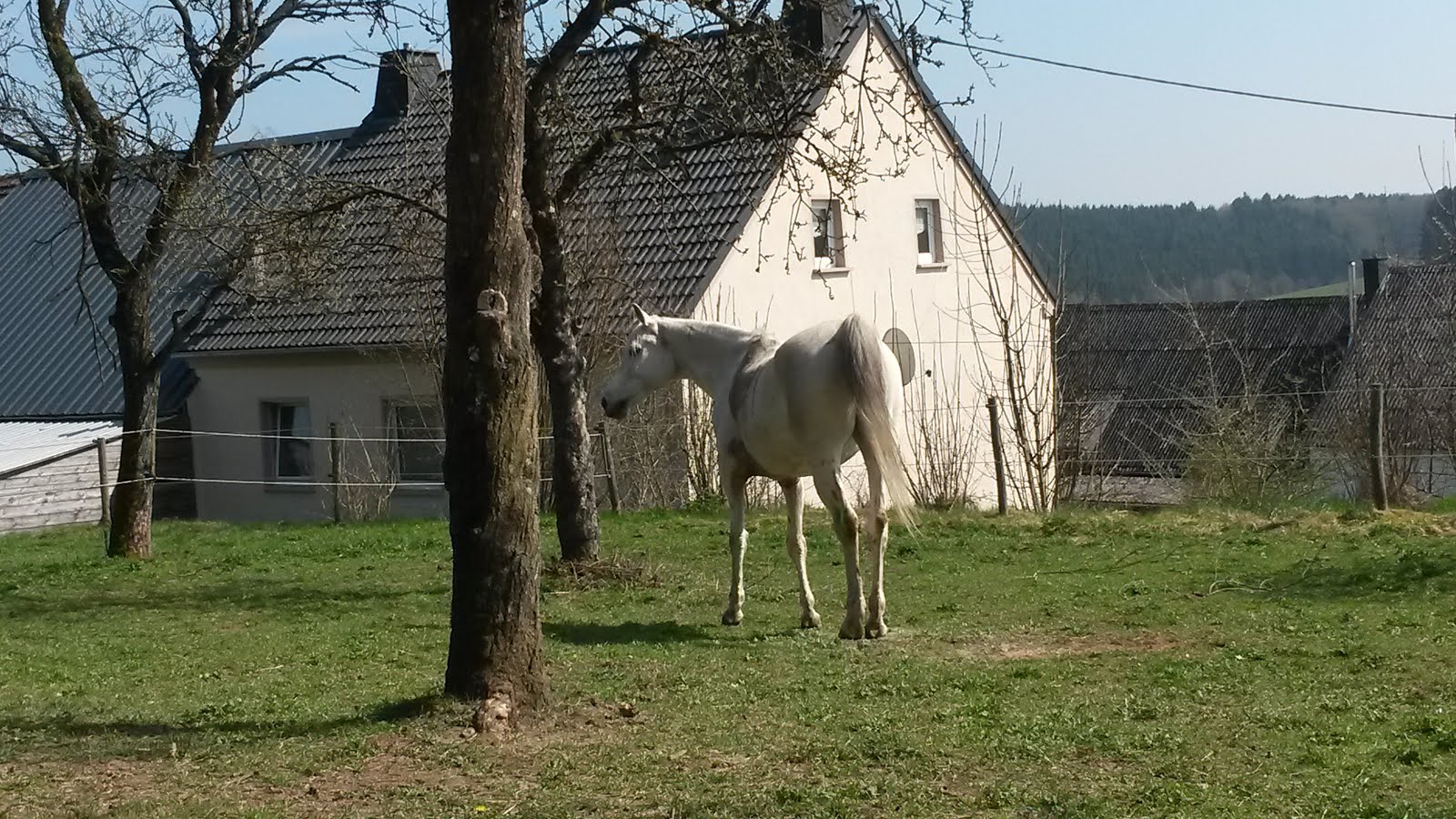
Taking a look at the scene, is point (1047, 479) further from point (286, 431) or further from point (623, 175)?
point (286, 431)

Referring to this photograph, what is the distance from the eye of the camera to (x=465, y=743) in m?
6.73

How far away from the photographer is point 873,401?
9.48 meters

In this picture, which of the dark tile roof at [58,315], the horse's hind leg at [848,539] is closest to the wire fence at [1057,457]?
the dark tile roof at [58,315]

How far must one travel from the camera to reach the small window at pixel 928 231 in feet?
96.0

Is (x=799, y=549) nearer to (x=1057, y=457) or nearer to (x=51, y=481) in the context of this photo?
(x=1057, y=457)

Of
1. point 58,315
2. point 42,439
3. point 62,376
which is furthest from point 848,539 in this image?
point 58,315

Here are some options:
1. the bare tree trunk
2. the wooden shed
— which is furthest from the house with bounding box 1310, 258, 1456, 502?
the wooden shed

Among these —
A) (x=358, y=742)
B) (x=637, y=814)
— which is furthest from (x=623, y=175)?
(x=637, y=814)

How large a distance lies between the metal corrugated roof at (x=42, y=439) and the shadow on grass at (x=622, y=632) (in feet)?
53.5

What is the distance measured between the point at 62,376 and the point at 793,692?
25595 millimetres

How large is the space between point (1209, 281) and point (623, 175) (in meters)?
77.1

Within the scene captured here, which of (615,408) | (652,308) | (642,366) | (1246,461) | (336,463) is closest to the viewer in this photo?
(642,366)

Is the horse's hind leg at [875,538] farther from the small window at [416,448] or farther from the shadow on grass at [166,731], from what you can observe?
the small window at [416,448]

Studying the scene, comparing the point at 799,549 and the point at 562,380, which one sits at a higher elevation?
the point at 562,380
